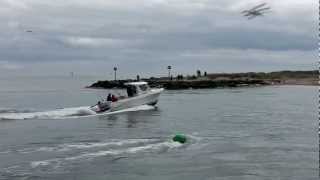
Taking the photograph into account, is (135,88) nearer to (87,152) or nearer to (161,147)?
(161,147)

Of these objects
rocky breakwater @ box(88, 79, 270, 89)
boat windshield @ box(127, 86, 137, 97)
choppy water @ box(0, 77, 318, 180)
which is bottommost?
choppy water @ box(0, 77, 318, 180)

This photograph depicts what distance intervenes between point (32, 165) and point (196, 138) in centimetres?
1031

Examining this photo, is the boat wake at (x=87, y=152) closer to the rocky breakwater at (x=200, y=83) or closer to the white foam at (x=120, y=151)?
the white foam at (x=120, y=151)

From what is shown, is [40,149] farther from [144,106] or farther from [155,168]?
[144,106]

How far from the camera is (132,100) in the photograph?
53.9 m

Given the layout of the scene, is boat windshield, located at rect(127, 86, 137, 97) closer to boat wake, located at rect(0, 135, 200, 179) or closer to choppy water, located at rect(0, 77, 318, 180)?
choppy water, located at rect(0, 77, 318, 180)

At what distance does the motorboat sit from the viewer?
5119cm

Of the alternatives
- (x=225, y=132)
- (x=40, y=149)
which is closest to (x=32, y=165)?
(x=40, y=149)

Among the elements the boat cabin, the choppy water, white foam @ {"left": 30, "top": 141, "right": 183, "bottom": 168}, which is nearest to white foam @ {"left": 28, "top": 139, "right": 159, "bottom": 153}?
the choppy water

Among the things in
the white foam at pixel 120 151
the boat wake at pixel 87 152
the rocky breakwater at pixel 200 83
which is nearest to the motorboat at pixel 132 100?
the boat wake at pixel 87 152

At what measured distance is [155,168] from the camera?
23016 mm

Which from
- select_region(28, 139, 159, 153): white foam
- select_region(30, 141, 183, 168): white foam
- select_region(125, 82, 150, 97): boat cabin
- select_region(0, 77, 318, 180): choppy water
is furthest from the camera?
select_region(125, 82, 150, 97): boat cabin

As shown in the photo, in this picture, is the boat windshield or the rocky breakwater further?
the rocky breakwater

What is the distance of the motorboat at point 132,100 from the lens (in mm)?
51188
